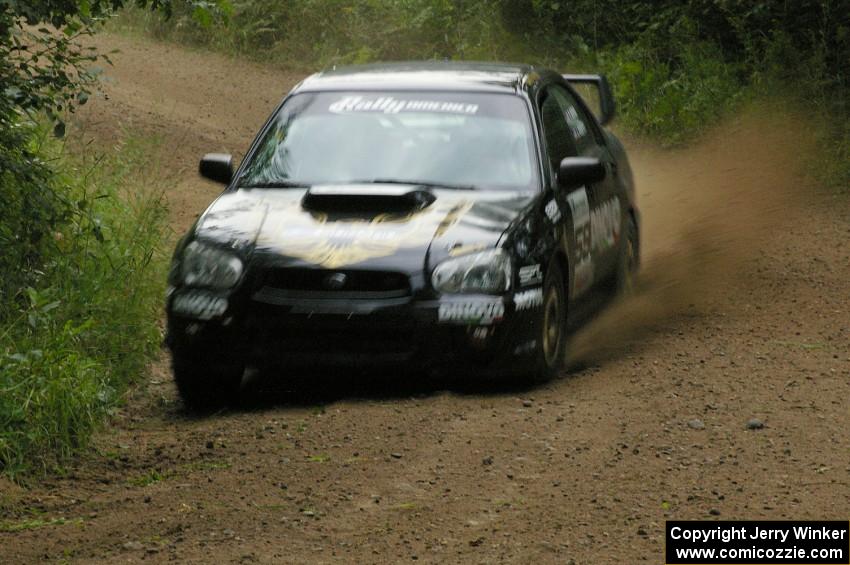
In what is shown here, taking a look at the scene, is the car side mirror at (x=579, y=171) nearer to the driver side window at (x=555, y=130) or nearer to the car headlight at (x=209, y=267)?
the driver side window at (x=555, y=130)

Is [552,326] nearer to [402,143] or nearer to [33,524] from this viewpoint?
[402,143]

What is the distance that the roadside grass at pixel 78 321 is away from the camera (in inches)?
285

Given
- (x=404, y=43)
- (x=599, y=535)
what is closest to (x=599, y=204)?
(x=599, y=535)

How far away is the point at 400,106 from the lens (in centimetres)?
873

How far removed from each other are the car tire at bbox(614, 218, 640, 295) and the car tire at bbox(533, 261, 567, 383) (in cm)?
156

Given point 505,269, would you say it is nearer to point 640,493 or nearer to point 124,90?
point 640,493

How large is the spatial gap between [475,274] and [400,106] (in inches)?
58.9

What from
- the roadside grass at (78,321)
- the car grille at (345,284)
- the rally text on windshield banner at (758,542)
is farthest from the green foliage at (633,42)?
the rally text on windshield banner at (758,542)

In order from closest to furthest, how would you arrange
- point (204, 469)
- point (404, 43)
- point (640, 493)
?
1. point (640, 493)
2. point (204, 469)
3. point (404, 43)

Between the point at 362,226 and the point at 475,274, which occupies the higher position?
the point at 362,226

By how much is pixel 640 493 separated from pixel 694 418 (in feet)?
4.27

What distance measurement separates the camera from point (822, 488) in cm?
596

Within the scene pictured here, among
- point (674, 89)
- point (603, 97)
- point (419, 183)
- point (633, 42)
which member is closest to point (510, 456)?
point (419, 183)

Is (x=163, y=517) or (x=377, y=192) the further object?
(x=377, y=192)
